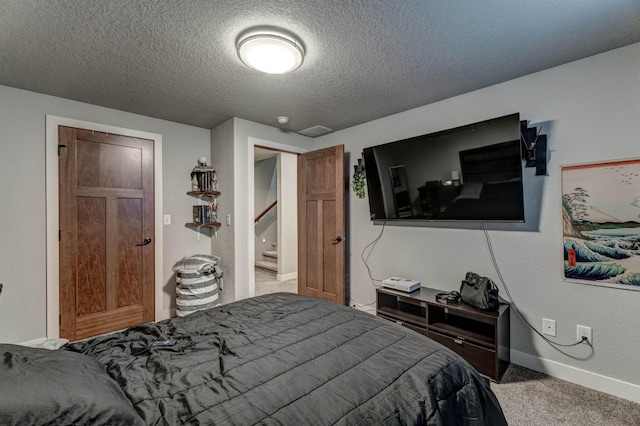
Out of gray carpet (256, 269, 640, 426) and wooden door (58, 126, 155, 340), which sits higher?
wooden door (58, 126, 155, 340)

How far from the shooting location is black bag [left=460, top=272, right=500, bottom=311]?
2.24 meters

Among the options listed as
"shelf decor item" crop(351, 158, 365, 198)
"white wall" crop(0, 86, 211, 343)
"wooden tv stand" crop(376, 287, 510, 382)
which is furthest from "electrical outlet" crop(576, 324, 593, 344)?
"white wall" crop(0, 86, 211, 343)

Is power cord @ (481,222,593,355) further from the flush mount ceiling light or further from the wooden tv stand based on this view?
the flush mount ceiling light

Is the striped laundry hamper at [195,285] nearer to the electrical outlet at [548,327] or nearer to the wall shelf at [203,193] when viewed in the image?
the wall shelf at [203,193]

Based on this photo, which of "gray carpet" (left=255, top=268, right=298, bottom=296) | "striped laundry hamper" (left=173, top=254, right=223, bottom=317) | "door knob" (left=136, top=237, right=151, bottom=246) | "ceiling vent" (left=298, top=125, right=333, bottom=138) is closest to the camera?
"striped laundry hamper" (left=173, top=254, right=223, bottom=317)

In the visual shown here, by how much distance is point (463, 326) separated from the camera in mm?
2445

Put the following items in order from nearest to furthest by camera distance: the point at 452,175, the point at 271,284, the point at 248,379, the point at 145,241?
the point at 248,379, the point at 452,175, the point at 145,241, the point at 271,284

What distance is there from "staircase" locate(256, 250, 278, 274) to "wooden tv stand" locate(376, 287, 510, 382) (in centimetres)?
327

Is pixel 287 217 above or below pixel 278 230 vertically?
above

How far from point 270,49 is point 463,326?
257 cm

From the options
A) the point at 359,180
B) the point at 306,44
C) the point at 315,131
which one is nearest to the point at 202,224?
the point at 315,131

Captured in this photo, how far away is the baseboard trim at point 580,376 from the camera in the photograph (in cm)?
195

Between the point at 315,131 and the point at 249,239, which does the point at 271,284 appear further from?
the point at 315,131

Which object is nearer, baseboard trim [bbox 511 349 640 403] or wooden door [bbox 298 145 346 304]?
baseboard trim [bbox 511 349 640 403]
